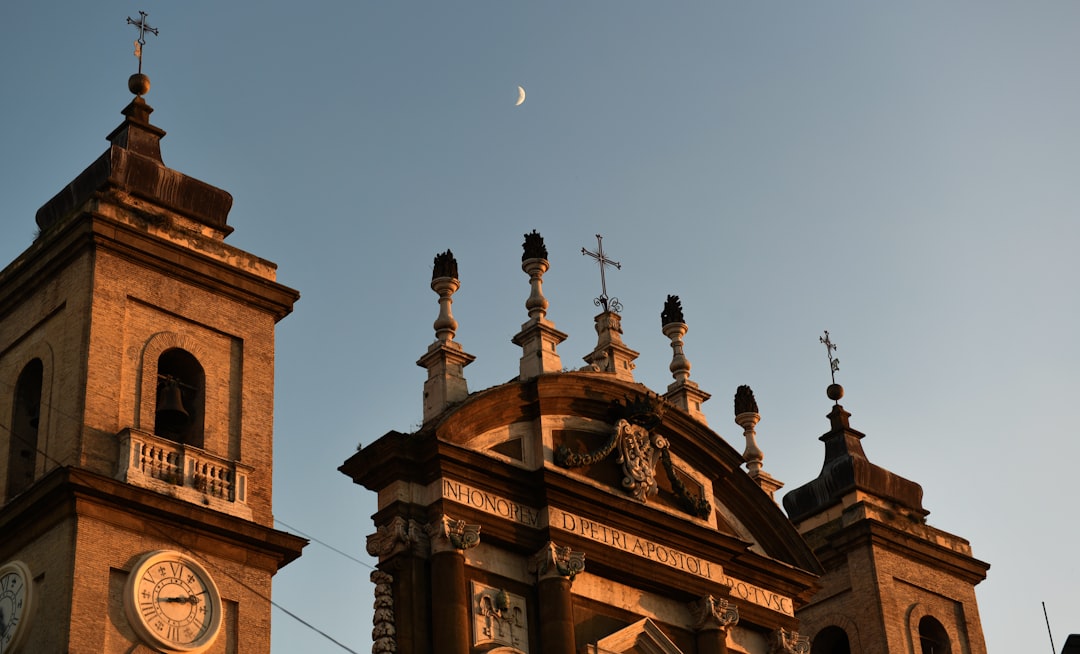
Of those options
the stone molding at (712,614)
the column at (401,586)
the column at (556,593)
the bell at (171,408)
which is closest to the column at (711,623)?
the stone molding at (712,614)

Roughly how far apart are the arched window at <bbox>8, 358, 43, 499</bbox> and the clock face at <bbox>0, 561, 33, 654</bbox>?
140 centimetres

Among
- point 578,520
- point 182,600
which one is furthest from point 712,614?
point 182,600

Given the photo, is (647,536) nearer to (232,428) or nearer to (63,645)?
(232,428)

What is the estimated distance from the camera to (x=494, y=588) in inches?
1151

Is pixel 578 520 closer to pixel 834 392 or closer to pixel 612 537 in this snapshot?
pixel 612 537

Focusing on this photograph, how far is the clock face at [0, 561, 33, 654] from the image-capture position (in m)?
25.5

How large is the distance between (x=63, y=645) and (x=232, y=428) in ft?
14.8

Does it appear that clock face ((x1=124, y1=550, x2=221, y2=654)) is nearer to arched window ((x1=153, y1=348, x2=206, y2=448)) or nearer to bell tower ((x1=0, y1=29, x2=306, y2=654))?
bell tower ((x1=0, y1=29, x2=306, y2=654))

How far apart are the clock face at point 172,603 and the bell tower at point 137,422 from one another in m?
0.02

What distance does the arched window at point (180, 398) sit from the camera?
27781 millimetres

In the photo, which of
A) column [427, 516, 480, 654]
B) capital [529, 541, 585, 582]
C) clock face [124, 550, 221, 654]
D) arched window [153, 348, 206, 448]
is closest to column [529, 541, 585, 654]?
capital [529, 541, 585, 582]

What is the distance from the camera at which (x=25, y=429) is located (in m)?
28.0

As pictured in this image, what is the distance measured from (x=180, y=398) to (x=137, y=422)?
0.96 metres

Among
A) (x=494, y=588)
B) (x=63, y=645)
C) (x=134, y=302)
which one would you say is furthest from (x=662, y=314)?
(x=63, y=645)
